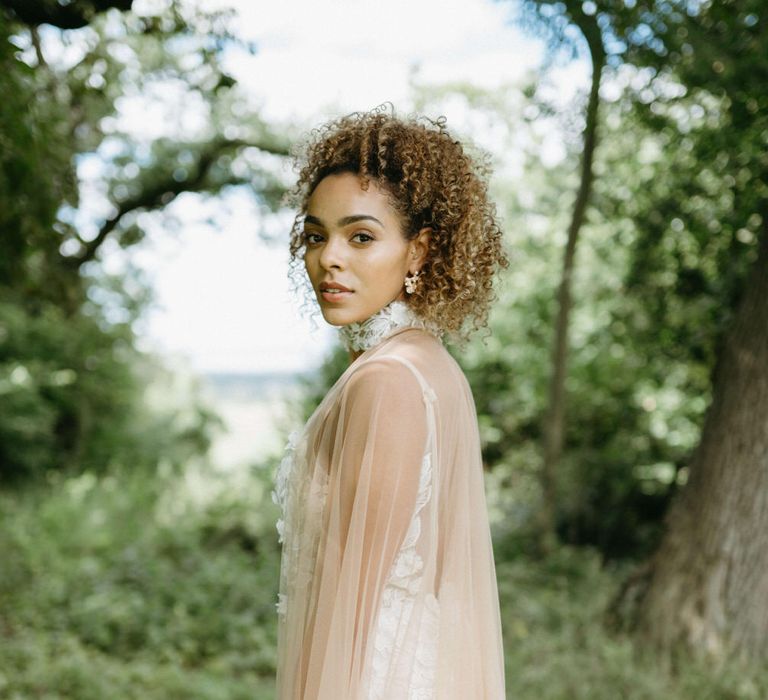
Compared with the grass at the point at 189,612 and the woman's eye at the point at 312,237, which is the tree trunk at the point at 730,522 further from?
the woman's eye at the point at 312,237

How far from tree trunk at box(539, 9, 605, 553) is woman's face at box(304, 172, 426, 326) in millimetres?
4762

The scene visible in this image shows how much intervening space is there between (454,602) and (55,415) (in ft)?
35.6

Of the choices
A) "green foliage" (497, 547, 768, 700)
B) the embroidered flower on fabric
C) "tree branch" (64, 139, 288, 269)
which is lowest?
"green foliage" (497, 547, 768, 700)

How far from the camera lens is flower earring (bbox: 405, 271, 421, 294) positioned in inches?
70.2

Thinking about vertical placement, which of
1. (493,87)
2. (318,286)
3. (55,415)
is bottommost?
(318,286)

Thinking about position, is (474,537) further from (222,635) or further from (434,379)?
(222,635)

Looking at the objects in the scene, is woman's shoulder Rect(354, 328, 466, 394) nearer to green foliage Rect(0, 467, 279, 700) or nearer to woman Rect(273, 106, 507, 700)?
woman Rect(273, 106, 507, 700)

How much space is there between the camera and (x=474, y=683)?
169 cm

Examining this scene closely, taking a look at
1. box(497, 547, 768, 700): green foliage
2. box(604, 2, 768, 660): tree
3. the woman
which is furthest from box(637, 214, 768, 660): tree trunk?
the woman

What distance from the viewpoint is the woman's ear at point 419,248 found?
177 centimetres

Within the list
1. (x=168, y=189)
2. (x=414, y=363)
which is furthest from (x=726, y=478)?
(x=168, y=189)

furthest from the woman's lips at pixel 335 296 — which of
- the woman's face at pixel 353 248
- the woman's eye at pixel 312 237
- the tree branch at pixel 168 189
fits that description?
the tree branch at pixel 168 189

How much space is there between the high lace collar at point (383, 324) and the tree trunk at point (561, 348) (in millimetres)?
4750

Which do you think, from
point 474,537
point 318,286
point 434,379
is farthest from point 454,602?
point 318,286
